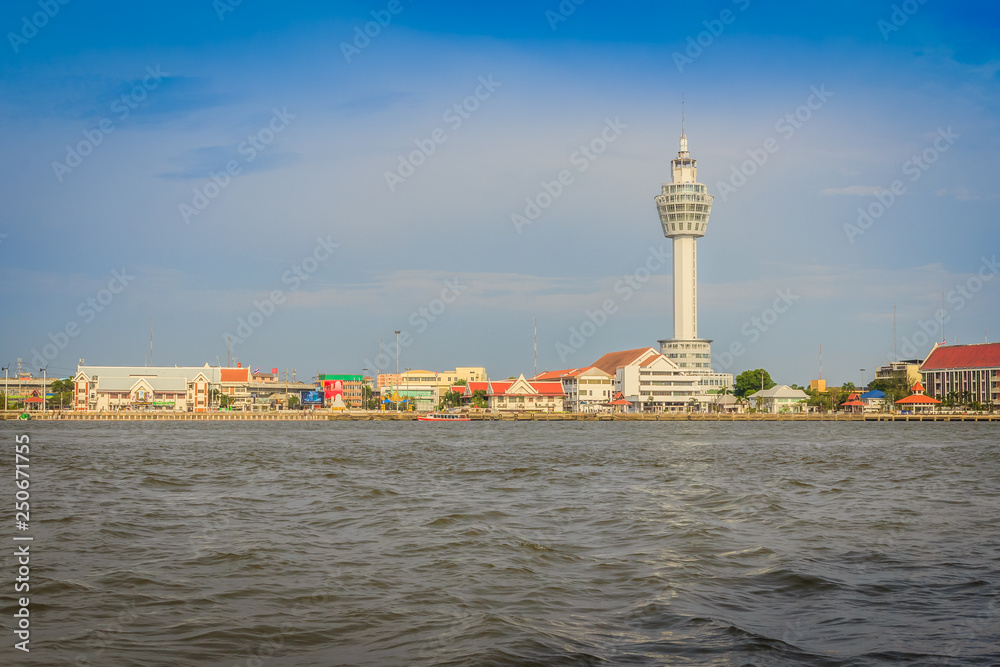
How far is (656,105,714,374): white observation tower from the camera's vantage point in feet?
484

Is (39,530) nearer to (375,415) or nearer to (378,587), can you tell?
(378,587)

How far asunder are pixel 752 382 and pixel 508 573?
130m

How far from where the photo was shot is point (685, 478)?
23.9m

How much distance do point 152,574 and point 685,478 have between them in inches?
654

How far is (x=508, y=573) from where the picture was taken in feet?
34.3

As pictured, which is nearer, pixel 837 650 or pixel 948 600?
pixel 837 650

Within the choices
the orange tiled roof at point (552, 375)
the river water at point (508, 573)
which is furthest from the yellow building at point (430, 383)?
the river water at point (508, 573)

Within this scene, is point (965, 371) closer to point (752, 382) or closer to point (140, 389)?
point (752, 382)

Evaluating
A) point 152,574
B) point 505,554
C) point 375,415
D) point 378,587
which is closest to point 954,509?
point 505,554

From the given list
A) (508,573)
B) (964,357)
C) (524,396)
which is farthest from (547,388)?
(508,573)

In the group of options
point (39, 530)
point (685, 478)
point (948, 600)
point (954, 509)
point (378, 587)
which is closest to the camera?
point (948, 600)

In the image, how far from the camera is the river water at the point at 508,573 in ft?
23.8

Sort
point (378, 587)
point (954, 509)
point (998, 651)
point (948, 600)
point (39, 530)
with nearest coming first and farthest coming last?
point (998, 651)
point (948, 600)
point (378, 587)
point (39, 530)
point (954, 509)

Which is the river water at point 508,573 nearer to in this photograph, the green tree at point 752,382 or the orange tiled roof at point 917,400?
the orange tiled roof at point 917,400
